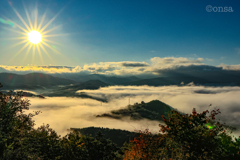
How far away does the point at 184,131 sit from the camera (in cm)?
2095

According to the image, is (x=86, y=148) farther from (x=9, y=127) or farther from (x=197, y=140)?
(x=197, y=140)

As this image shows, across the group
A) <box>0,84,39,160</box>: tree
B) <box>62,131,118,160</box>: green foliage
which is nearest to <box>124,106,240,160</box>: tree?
<box>0,84,39,160</box>: tree

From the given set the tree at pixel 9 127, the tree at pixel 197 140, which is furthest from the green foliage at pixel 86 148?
the tree at pixel 197 140

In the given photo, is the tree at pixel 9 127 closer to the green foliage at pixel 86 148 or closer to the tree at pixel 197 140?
the green foliage at pixel 86 148

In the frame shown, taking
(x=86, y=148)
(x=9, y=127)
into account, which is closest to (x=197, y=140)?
(x=9, y=127)

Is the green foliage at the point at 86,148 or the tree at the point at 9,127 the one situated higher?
the tree at the point at 9,127

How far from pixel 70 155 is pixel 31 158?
642 inches

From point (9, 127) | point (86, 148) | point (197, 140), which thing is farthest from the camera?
point (86, 148)

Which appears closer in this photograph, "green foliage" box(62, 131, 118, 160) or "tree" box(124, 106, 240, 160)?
"tree" box(124, 106, 240, 160)

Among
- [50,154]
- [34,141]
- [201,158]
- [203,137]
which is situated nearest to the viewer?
[201,158]

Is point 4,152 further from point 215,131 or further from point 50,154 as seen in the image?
point 215,131

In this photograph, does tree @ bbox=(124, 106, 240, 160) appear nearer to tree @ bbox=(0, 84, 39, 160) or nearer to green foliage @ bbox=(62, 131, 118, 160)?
tree @ bbox=(0, 84, 39, 160)

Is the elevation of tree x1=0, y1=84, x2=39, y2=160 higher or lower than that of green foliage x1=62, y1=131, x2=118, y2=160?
higher

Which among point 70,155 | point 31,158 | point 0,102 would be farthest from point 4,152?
point 70,155
